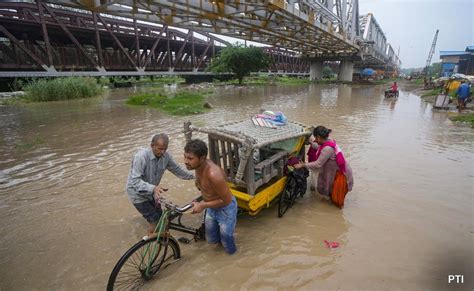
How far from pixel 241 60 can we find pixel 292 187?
96.6 ft

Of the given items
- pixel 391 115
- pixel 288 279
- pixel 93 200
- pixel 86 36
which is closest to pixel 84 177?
pixel 93 200

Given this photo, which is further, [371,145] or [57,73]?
[57,73]

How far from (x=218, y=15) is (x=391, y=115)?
10962mm

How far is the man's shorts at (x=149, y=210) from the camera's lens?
10.6ft

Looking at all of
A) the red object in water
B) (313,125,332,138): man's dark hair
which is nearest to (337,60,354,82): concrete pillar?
(313,125,332,138): man's dark hair

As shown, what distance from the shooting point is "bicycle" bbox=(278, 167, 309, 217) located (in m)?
4.12

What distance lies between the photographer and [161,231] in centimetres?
271

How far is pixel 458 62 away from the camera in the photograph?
38.8 meters

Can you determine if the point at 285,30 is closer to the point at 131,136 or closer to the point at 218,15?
the point at 218,15

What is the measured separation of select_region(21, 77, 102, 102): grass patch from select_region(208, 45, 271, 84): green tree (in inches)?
652

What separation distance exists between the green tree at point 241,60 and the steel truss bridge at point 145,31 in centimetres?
197

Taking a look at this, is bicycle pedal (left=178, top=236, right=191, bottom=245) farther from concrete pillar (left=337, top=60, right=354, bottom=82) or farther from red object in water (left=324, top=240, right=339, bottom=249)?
concrete pillar (left=337, top=60, right=354, bottom=82)

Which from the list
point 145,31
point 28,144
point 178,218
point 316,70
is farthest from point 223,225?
point 316,70

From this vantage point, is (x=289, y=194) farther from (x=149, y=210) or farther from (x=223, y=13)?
(x=223, y=13)
